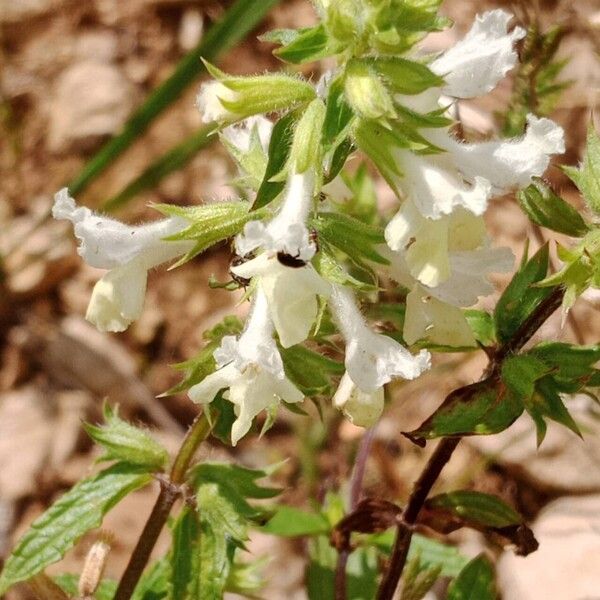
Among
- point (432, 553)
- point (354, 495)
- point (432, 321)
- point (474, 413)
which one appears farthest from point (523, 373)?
point (432, 553)

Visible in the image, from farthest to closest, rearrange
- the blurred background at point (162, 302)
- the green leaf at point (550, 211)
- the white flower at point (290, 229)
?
the blurred background at point (162, 302) → the green leaf at point (550, 211) → the white flower at point (290, 229)

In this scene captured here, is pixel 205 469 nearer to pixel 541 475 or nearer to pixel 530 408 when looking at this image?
pixel 530 408

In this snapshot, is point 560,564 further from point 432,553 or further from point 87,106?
point 87,106

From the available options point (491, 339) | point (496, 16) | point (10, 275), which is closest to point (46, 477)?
point (10, 275)

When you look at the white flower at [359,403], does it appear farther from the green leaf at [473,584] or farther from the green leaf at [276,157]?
the green leaf at [473,584]

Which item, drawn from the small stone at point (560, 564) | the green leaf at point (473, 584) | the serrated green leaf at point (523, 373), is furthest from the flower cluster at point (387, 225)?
the small stone at point (560, 564)

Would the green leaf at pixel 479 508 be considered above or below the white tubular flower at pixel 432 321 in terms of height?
below
